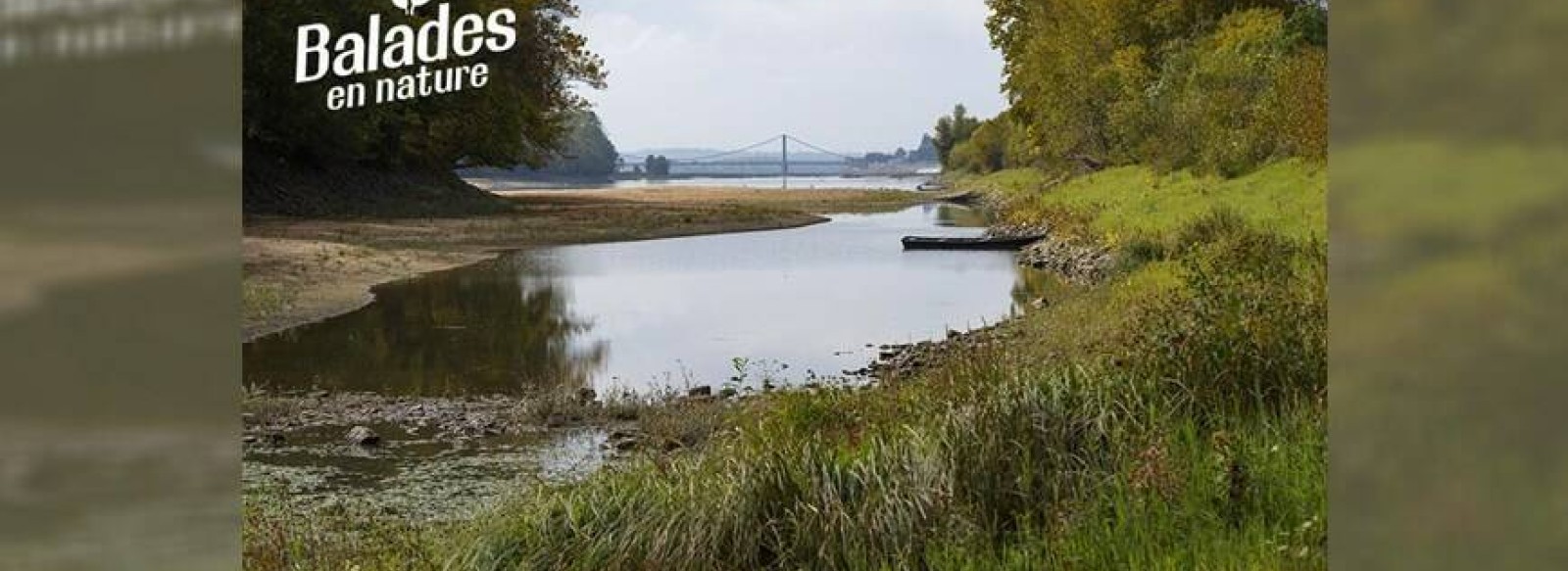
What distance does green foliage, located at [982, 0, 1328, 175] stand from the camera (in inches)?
652

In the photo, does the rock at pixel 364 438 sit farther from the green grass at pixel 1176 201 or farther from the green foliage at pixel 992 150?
the green foliage at pixel 992 150

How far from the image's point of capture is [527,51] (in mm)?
Answer: 29797

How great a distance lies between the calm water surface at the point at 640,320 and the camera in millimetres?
11594

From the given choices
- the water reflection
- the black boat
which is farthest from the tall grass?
the black boat

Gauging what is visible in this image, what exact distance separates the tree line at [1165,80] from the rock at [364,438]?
779 cm

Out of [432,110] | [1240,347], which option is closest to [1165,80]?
[432,110]

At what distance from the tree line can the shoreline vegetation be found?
7.98m

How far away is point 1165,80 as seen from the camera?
2262 cm

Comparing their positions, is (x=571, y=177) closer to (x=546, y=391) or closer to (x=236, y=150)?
(x=546, y=391)

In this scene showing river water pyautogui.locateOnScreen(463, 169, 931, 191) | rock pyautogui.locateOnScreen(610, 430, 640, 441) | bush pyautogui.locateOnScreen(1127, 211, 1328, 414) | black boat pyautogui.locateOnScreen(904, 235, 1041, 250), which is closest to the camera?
bush pyautogui.locateOnScreen(1127, 211, 1328, 414)

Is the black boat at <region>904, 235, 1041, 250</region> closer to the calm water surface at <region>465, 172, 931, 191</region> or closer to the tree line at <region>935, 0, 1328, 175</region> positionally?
the tree line at <region>935, 0, 1328, 175</region>

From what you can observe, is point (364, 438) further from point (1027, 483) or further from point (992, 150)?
point (992, 150)

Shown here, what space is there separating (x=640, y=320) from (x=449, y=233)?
36.4 ft

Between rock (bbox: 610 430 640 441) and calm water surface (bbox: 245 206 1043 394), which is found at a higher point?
calm water surface (bbox: 245 206 1043 394)
